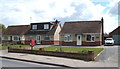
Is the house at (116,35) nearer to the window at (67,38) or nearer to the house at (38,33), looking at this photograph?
the window at (67,38)

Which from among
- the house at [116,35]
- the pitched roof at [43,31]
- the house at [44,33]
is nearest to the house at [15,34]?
the house at [44,33]

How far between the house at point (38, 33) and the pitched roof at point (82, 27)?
13.5ft

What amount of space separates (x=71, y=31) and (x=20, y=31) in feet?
55.1

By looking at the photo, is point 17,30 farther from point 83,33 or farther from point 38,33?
point 83,33

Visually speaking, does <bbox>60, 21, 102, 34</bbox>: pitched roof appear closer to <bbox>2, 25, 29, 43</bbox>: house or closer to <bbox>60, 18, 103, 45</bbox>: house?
<bbox>60, 18, 103, 45</bbox>: house

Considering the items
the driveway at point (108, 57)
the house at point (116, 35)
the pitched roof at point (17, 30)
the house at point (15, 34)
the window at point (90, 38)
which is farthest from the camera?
the pitched roof at point (17, 30)

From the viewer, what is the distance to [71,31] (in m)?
37.7

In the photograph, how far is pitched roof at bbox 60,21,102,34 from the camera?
35816 millimetres

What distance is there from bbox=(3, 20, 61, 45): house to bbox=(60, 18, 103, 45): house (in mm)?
4214

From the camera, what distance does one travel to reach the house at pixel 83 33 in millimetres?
35091

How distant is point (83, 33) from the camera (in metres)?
35.8

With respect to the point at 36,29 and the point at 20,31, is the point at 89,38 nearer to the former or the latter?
the point at 36,29

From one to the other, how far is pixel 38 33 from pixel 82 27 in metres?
11.8

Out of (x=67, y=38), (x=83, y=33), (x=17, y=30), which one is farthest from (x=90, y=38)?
(x=17, y=30)
